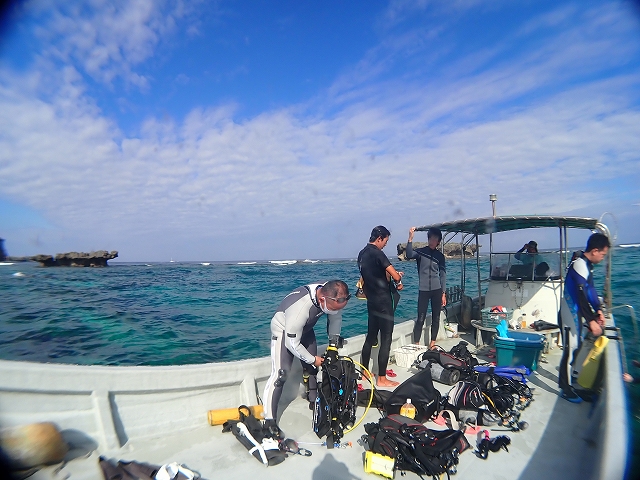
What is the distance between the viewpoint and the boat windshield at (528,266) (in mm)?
5832

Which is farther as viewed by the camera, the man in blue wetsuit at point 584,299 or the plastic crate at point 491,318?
the plastic crate at point 491,318

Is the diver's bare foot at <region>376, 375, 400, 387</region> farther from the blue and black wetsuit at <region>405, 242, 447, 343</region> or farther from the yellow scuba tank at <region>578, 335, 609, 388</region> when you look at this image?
the yellow scuba tank at <region>578, 335, 609, 388</region>

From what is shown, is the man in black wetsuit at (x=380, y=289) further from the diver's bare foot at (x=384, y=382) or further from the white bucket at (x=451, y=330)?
the white bucket at (x=451, y=330)

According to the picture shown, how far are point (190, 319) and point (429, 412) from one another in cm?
1345

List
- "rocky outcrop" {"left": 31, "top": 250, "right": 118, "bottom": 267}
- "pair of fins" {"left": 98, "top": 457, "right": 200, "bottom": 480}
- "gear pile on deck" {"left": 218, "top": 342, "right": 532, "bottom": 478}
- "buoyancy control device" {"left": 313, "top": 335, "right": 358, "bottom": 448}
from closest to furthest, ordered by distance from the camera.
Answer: "pair of fins" {"left": 98, "top": 457, "right": 200, "bottom": 480}
"gear pile on deck" {"left": 218, "top": 342, "right": 532, "bottom": 478}
"buoyancy control device" {"left": 313, "top": 335, "right": 358, "bottom": 448}
"rocky outcrop" {"left": 31, "top": 250, "right": 118, "bottom": 267}

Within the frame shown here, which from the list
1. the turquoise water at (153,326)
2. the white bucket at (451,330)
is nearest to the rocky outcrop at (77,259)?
the turquoise water at (153,326)

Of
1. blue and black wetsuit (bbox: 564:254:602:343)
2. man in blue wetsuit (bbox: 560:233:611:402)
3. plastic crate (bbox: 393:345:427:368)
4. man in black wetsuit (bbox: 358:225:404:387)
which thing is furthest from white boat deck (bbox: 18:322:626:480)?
plastic crate (bbox: 393:345:427:368)

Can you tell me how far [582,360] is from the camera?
3541 millimetres

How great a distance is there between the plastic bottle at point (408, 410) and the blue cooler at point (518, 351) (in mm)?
1809

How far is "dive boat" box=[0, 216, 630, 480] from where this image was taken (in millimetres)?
2463

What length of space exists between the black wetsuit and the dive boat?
737 millimetres

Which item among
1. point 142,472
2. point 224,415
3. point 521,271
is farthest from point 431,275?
point 142,472

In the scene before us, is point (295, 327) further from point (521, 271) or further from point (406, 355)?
point (521, 271)

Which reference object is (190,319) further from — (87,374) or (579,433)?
(579,433)
